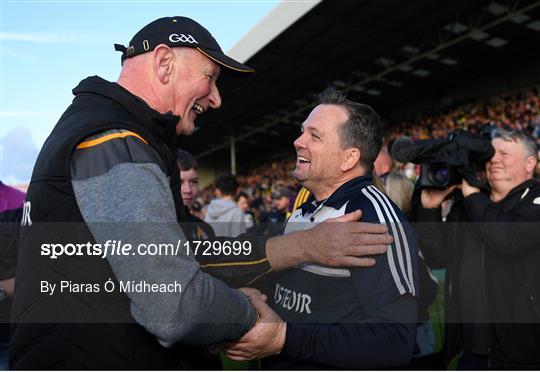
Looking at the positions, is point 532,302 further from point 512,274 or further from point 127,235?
point 127,235

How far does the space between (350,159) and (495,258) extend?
1549 mm

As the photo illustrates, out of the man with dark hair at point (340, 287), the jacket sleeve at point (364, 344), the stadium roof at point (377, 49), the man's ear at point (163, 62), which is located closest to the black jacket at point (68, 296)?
the man's ear at point (163, 62)

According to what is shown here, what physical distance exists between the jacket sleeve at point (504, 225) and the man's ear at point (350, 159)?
1.19 meters

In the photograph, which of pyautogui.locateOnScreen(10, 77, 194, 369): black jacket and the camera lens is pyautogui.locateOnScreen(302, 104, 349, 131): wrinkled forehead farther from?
the camera lens

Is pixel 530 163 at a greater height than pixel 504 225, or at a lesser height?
greater

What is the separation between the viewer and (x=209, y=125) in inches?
1088

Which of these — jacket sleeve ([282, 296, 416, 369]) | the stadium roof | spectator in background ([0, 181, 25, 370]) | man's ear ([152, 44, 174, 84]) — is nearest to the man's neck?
jacket sleeve ([282, 296, 416, 369])

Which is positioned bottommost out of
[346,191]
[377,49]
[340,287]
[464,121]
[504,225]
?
[340,287]

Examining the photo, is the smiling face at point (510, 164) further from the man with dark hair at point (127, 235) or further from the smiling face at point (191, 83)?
the smiling face at point (191, 83)

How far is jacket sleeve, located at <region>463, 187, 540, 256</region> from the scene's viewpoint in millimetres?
2791

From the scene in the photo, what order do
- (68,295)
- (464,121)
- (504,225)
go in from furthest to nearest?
(464,121)
(504,225)
(68,295)

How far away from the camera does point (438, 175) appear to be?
116 inches

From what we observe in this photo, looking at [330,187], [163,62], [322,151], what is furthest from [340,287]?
[163,62]

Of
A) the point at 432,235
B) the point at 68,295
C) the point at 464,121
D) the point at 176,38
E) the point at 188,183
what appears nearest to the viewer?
the point at 68,295
